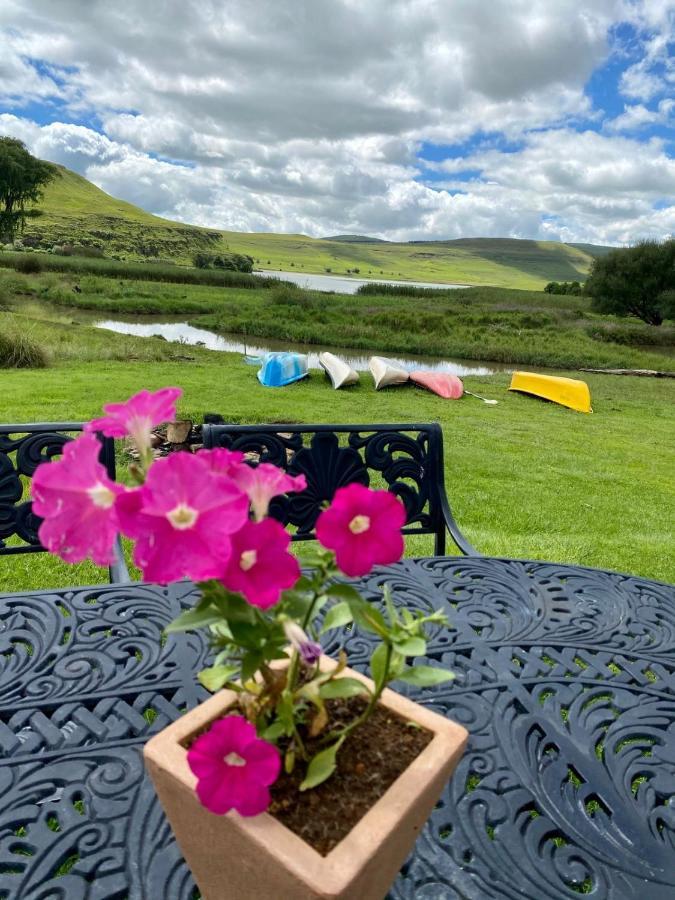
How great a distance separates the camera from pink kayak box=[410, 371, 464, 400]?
12.2 metres

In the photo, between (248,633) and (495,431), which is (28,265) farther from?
(248,633)

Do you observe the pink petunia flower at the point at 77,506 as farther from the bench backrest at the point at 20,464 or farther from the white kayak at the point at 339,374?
the white kayak at the point at 339,374

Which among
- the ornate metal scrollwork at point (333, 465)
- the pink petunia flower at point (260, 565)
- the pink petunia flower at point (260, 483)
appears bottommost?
the ornate metal scrollwork at point (333, 465)

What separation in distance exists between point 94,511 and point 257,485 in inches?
6.8

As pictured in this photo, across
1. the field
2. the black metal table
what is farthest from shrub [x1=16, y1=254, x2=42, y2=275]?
the black metal table

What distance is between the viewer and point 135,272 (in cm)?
4903

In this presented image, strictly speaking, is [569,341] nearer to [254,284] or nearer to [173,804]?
[173,804]

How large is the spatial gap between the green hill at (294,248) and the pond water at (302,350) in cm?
5053

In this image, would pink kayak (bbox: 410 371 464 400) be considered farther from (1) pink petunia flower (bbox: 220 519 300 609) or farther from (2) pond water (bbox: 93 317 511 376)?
(1) pink petunia flower (bbox: 220 519 300 609)

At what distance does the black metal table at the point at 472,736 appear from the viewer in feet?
3.19

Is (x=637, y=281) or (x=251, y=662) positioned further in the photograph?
(x=637, y=281)

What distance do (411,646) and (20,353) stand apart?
12.1 m

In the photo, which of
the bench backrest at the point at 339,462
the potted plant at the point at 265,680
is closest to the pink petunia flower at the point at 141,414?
the potted plant at the point at 265,680

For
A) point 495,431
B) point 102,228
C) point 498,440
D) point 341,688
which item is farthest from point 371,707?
point 102,228
